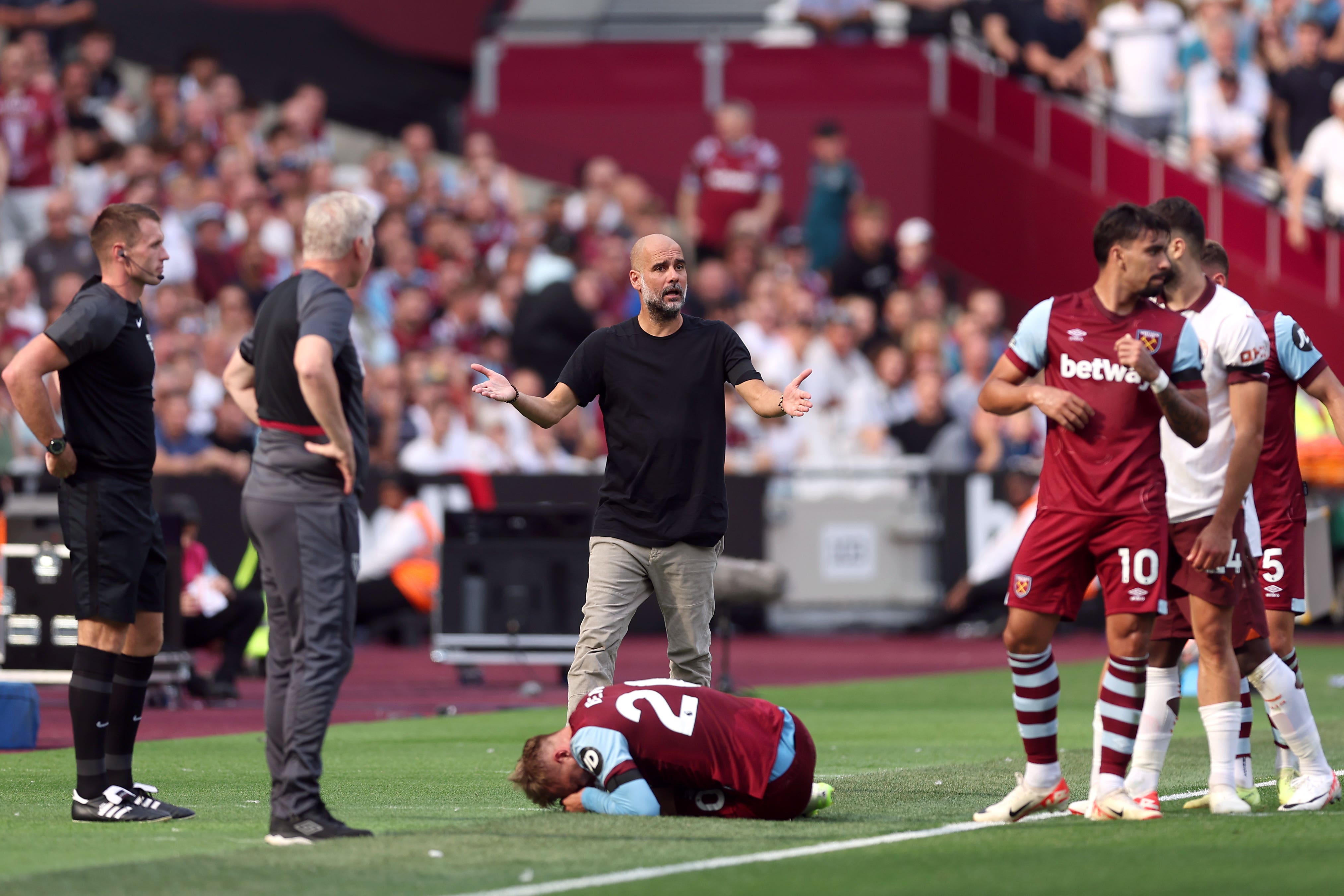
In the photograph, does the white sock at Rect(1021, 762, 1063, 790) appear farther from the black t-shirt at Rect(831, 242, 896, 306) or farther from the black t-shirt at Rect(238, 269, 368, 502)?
the black t-shirt at Rect(831, 242, 896, 306)

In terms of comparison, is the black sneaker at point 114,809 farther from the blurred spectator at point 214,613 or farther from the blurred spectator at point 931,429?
the blurred spectator at point 931,429

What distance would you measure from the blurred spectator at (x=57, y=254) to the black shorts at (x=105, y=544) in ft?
38.3

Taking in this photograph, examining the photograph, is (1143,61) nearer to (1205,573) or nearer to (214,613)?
(214,613)

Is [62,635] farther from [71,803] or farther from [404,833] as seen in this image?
[404,833]

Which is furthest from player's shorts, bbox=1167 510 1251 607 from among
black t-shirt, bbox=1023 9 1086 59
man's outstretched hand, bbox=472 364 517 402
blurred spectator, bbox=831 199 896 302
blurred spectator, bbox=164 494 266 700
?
black t-shirt, bbox=1023 9 1086 59

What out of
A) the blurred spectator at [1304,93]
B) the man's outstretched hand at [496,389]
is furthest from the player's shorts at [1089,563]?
the blurred spectator at [1304,93]

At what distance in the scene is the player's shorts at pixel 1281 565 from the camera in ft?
29.9

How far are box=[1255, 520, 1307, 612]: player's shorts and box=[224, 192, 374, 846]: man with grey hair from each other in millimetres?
4060

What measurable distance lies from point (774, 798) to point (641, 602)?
118cm

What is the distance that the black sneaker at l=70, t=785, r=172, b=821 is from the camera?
8344 millimetres

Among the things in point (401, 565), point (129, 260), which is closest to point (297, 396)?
point (129, 260)

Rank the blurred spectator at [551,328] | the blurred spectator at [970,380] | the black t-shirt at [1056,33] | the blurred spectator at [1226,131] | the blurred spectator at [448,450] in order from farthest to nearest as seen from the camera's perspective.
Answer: the black t-shirt at [1056,33] < the blurred spectator at [1226,131] < the blurred spectator at [970,380] < the blurred spectator at [551,328] < the blurred spectator at [448,450]

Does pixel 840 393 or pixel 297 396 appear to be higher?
pixel 840 393

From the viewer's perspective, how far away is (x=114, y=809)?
8375 mm
